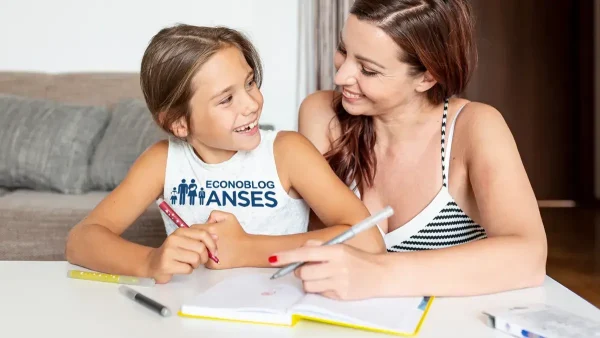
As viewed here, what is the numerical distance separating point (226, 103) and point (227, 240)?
294mm

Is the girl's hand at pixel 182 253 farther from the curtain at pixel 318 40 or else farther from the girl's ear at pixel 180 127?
the curtain at pixel 318 40

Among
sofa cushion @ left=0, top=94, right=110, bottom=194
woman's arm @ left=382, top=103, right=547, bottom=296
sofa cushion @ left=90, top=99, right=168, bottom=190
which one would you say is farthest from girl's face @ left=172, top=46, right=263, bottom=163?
sofa cushion @ left=0, top=94, right=110, bottom=194

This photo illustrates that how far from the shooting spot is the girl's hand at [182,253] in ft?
3.88

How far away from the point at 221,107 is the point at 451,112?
46cm

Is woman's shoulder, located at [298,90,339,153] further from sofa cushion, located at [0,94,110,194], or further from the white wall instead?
the white wall

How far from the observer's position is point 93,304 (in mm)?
1103

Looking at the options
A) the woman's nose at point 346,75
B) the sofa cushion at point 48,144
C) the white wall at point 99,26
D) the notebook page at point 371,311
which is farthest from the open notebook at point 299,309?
the white wall at point 99,26

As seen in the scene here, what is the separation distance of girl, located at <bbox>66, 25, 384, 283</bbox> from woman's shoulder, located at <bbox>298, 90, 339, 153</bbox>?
14 cm

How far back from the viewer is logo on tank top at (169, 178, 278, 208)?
5.09 feet

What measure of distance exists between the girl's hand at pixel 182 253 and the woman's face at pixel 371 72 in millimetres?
455

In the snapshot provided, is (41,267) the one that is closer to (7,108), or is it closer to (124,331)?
(124,331)

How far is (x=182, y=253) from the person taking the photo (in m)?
1.19

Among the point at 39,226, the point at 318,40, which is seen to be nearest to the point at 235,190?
the point at 39,226

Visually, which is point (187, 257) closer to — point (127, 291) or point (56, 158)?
point (127, 291)
